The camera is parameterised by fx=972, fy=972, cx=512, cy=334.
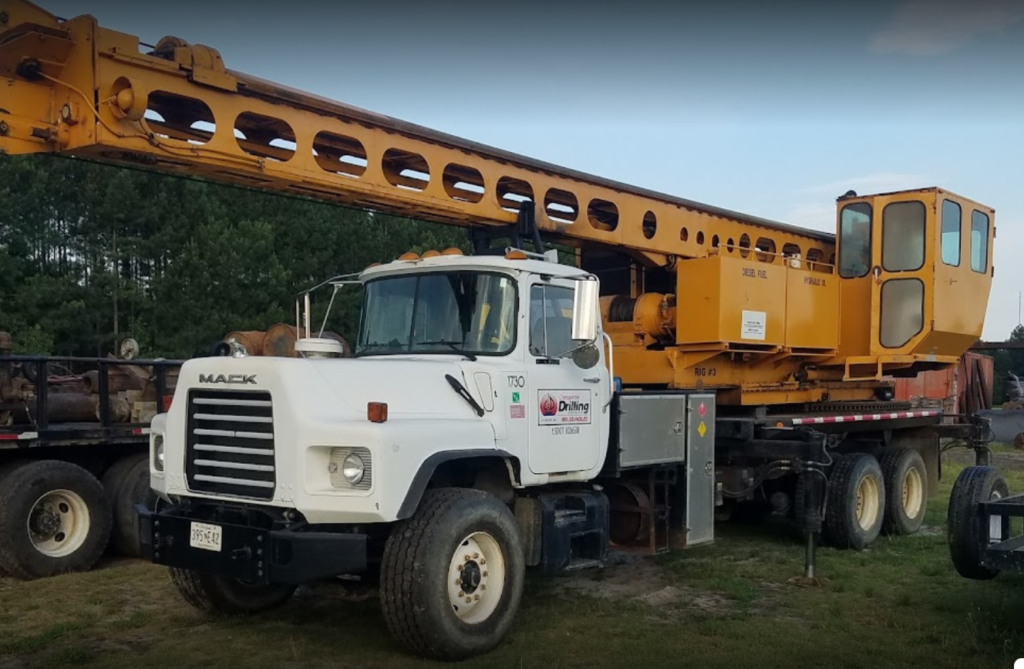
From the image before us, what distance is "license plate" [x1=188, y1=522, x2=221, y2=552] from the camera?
5.94 metres

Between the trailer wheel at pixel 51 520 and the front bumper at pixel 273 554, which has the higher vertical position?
the front bumper at pixel 273 554

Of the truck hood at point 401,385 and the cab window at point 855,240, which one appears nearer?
the truck hood at point 401,385

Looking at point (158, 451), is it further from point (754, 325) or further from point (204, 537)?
point (754, 325)

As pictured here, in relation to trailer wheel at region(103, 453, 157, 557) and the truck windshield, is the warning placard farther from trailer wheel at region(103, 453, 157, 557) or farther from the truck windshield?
trailer wheel at region(103, 453, 157, 557)

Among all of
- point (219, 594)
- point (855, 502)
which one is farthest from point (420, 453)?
point (855, 502)

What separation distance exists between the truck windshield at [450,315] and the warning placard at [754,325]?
140 inches

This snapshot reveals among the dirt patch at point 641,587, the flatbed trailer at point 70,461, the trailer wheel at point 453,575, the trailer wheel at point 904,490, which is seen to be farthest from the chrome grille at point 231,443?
the trailer wheel at point 904,490

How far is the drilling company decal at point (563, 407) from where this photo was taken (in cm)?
695

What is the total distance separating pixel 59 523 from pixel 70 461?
0.76 meters

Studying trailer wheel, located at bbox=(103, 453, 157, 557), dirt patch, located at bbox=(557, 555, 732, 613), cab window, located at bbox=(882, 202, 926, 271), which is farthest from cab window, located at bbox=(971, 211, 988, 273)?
trailer wheel, located at bbox=(103, 453, 157, 557)

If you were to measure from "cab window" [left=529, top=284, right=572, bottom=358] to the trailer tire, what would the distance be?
267cm

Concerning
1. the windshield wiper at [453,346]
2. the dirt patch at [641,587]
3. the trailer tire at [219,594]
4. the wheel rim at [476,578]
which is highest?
the windshield wiper at [453,346]

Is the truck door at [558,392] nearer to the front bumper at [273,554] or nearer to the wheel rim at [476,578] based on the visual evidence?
the wheel rim at [476,578]

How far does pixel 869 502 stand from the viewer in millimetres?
A: 10734
